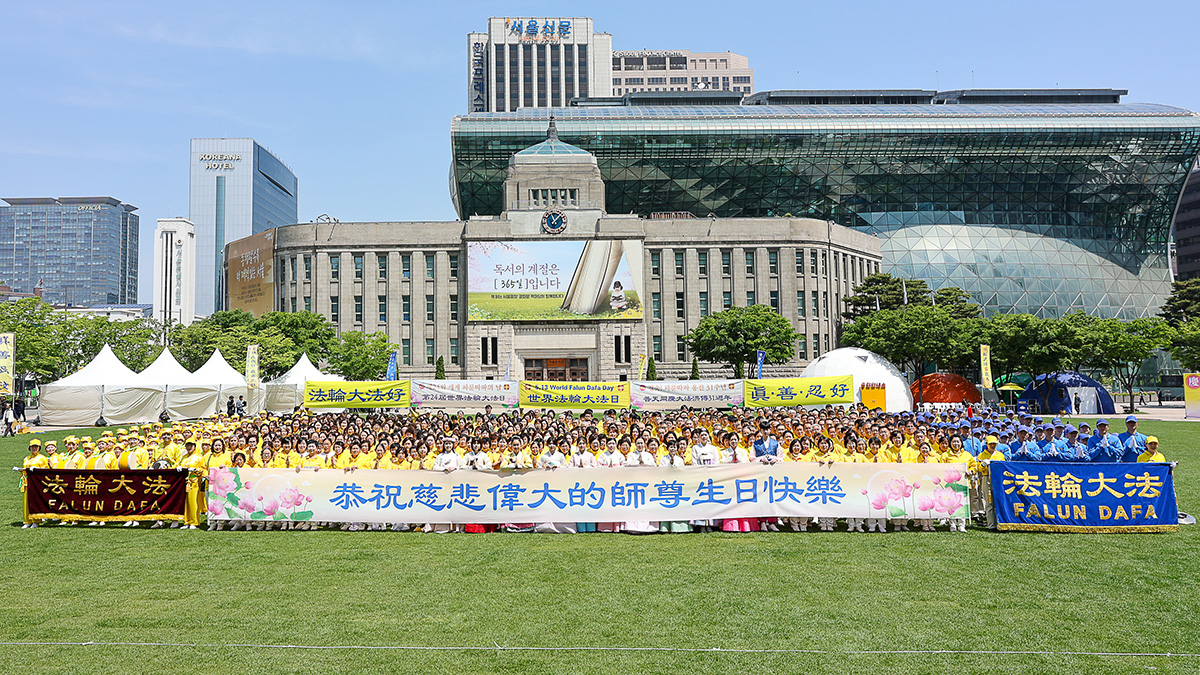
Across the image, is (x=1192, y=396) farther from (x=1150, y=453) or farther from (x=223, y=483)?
(x=223, y=483)

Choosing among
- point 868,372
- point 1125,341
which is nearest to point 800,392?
point 868,372

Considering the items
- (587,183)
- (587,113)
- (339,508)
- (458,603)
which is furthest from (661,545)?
(587,113)

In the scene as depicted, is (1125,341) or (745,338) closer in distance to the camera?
(1125,341)

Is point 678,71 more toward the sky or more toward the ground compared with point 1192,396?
more toward the sky

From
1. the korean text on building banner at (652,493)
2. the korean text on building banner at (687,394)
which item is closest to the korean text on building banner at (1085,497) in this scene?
the korean text on building banner at (652,493)

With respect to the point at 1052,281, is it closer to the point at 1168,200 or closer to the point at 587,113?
the point at 1168,200

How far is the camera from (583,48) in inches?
6073

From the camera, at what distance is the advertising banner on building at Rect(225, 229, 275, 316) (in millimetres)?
78000

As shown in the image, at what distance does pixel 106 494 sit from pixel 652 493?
9013 millimetres

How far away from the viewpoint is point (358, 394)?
32.2 m

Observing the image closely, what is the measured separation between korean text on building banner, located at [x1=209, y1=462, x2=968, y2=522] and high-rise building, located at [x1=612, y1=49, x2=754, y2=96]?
164252mm

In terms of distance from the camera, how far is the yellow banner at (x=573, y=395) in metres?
31.6

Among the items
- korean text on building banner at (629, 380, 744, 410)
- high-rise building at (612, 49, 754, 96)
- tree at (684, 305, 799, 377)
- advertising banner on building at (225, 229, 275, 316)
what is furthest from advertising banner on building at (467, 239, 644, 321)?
high-rise building at (612, 49, 754, 96)

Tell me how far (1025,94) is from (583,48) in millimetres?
79254
